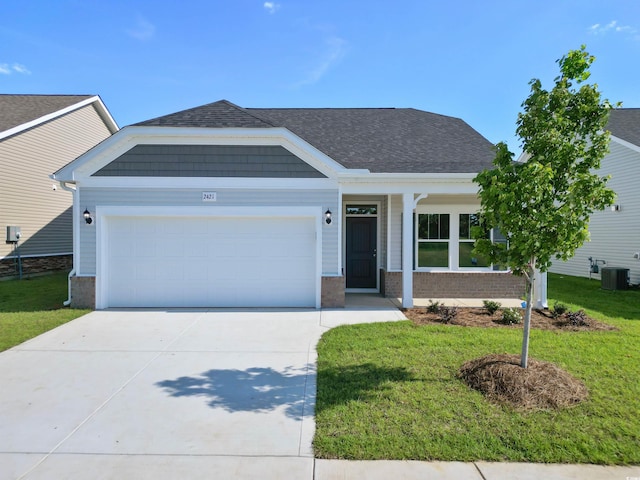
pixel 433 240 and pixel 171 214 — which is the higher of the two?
pixel 171 214

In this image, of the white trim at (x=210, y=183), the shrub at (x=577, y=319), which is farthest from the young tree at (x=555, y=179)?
the white trim at (x=210, y=183)

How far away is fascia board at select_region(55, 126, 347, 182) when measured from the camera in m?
8.25

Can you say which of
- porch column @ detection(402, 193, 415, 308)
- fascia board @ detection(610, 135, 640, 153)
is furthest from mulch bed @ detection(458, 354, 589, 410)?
fascia board @ detection(610, 135, 640, 153)

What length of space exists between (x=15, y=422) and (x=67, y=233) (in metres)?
15.3

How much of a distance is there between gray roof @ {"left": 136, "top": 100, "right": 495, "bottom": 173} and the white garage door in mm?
2260

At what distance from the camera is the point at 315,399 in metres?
4.06

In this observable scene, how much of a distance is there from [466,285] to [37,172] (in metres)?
16.2

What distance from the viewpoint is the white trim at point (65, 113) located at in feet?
43.3

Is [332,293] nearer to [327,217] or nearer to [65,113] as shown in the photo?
[327,217]

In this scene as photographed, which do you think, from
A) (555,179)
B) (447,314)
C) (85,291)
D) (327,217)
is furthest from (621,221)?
(85,291)

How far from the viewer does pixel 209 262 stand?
8648 millimetres

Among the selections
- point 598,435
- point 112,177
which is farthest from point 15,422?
point 112,177

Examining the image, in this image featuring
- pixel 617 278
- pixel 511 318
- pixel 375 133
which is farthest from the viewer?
pixel 617 278

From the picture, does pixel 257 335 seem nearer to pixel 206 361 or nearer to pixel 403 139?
pixel 206 361
